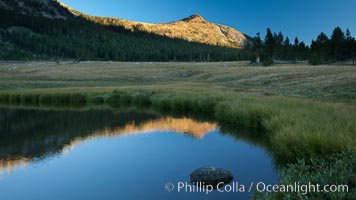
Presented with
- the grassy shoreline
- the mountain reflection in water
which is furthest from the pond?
the grassy shoreline

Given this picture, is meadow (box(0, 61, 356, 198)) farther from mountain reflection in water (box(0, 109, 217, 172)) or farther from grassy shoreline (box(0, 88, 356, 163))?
mountain reflection in water (box(0, 109, 217, 172))

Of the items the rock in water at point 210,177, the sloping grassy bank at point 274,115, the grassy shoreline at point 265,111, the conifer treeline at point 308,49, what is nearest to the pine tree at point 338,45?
the conifer treeline at point 308,49

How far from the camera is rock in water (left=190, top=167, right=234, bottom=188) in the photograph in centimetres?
1318

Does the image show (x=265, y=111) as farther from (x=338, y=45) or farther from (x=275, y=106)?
(x=338, y=45)

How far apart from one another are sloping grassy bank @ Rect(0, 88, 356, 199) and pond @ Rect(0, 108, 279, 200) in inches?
55.6

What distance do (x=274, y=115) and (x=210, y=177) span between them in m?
9.07

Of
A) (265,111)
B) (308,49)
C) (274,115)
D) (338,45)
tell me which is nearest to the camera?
(274,115)

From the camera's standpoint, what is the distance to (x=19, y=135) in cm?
2567

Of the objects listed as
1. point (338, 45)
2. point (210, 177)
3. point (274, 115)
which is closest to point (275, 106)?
point (274, 115)

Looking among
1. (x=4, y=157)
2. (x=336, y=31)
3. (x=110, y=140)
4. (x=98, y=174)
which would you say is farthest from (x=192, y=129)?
(x=336, y=31)

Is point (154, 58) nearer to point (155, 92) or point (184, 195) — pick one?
point (155, 92)

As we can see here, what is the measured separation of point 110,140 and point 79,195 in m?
10.3

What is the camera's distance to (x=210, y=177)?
13312 mm

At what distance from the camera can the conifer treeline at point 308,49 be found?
92.8 meters
